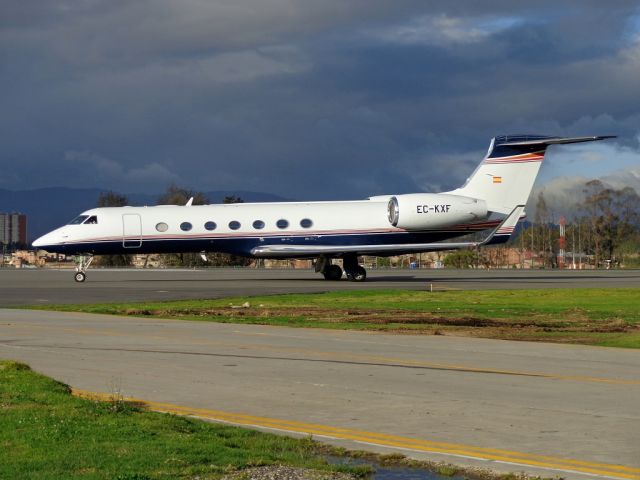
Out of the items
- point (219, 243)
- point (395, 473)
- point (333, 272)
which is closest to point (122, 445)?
point (395, 473)

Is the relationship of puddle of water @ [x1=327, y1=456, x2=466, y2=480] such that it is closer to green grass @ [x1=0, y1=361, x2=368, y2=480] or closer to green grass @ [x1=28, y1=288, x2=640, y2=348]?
green grass @ [x1=0, y1=361, x2=368, y2=480]

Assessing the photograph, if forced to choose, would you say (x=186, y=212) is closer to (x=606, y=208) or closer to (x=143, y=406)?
(x=143, y=406)

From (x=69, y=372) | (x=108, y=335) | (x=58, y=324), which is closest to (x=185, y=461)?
(x=69, y=372)

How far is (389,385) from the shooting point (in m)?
12.9

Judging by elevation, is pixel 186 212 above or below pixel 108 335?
above

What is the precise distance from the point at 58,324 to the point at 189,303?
8.05 metres

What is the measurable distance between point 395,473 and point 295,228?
36573 millimetres

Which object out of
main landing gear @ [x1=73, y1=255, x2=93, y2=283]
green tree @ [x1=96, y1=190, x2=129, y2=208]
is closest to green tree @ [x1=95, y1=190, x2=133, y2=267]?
green tree @ [x1=96, y1=190, x2=129, y2=208]

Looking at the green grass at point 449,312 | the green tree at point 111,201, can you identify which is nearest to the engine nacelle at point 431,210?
the green grass at point 449,312

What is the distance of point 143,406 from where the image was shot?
11.0m

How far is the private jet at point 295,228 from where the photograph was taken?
43844 millimetres

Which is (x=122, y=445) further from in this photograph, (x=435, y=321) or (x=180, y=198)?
(x=180, y=198)

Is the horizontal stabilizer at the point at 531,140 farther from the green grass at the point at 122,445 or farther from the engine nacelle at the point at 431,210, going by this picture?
the green grass at the point at 122,445

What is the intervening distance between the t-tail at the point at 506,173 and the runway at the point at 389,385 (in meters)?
27.9
